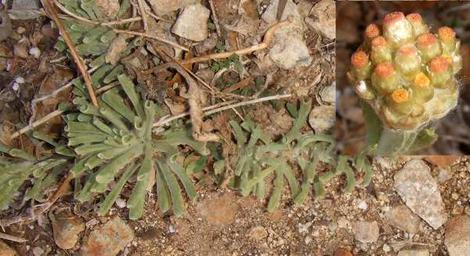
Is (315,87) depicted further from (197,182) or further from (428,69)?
(428,69)

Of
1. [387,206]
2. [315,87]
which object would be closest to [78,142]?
[315,87]

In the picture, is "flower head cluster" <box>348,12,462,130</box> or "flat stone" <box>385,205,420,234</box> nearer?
"flower head cluster" <box>348,12,462,130</box>

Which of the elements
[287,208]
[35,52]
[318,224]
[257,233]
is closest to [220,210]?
[257,233]

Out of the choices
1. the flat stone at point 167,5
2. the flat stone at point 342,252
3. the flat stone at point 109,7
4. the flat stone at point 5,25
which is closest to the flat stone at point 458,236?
the flat stone at point 342,252

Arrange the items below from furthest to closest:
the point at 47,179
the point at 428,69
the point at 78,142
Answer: the point at 47,179, the point at 78,142, the point at 428,69

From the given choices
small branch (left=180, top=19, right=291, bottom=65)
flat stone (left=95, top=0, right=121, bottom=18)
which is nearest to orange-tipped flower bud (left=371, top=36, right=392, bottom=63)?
small branch (left=180, top=19, right=291, bottom=65)

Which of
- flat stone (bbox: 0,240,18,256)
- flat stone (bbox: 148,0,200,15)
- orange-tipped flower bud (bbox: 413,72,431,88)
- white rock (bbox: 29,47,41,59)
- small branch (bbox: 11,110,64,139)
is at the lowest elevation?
flat stone (bbox: 0,240,18,256)

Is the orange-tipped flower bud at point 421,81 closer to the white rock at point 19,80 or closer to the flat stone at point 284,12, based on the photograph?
the flat stone at point 284,12

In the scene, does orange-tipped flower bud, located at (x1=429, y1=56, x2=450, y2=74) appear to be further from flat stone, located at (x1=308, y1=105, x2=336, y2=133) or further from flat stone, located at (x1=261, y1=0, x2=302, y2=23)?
flat stone, located at (x1=261, y1=0, x2=302, y2=23)
